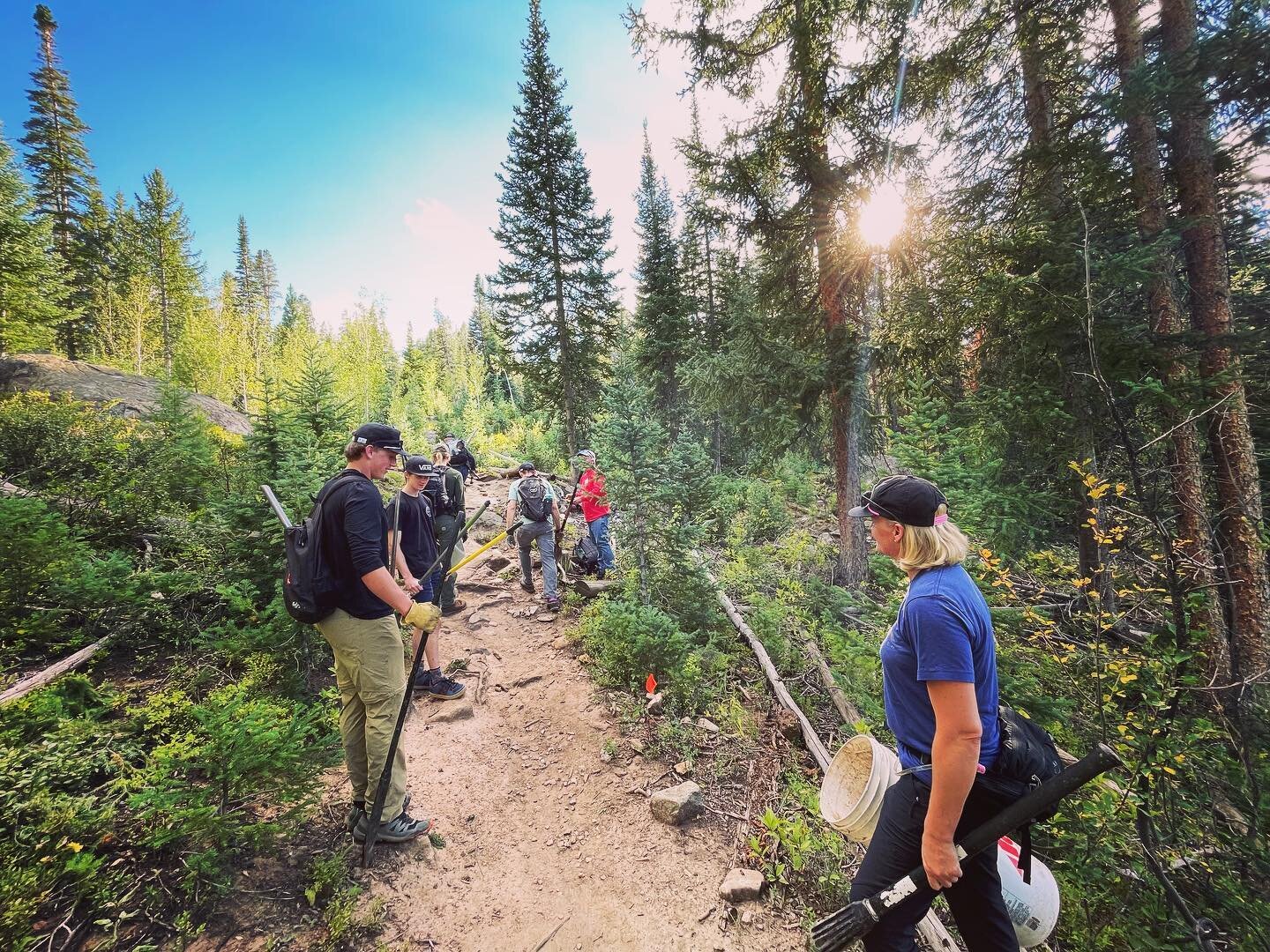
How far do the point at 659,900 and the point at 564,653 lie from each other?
3.52 m

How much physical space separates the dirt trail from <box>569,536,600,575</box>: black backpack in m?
2.99

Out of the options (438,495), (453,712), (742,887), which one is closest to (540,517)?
(438,495)

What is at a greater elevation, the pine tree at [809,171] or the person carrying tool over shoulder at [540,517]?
the pine tree at [809,171]

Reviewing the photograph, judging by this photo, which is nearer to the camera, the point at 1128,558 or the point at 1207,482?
the point at 1128,558

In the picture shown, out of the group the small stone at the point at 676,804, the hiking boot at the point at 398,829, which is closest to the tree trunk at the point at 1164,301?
the small stone at the point at 676,804

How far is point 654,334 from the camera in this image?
67.4 ft

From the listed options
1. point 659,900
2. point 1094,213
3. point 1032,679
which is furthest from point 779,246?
point 659,900

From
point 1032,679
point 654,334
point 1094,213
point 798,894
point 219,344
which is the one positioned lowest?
point 798,894

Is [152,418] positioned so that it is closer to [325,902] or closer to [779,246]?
[325,902]

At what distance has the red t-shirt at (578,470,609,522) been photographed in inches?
335

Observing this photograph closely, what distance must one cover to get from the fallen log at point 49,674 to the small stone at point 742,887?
5251mm

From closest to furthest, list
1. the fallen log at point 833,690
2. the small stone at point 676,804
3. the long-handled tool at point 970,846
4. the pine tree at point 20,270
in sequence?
the long-handled tool at point 970,846 < the small stone at point 676,804 < the fallen log at point 833,690 < the pine tree at point 20,270

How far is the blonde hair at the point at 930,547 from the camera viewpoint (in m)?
2.13

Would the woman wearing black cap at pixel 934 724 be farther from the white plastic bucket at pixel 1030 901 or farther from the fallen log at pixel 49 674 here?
the fallen log at pixel 49 674
